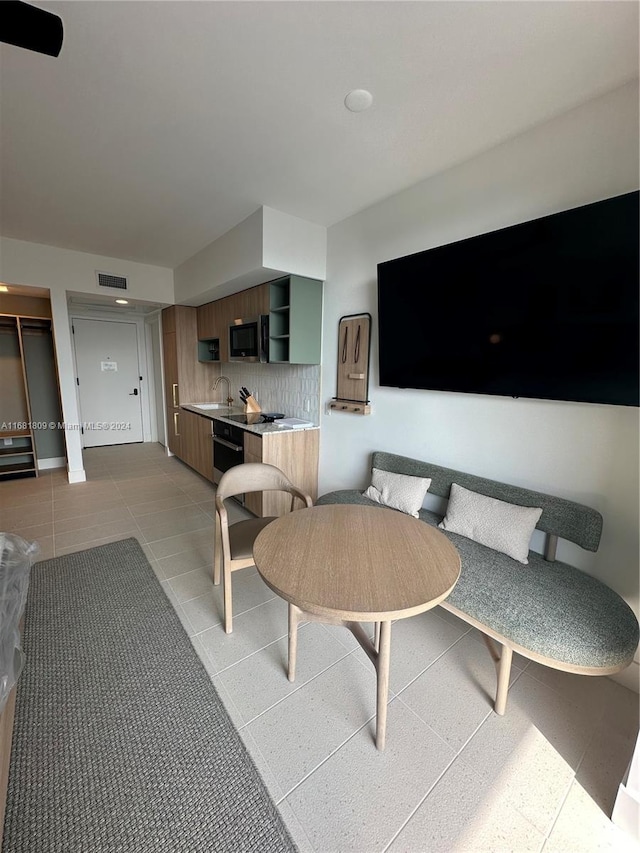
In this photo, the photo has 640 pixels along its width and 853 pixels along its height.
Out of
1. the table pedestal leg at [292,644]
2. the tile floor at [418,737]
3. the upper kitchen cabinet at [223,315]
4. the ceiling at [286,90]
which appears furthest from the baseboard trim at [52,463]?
the table pedestal leg at [292,644]

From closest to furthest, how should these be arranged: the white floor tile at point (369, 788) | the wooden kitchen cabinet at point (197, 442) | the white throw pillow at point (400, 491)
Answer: the white floor tile at point (369, 788)
the white throw pillow at point (400, 491)
the wooden kitchen cabinet at point (197, 442)

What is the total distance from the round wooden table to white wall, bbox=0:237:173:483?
3887 mm

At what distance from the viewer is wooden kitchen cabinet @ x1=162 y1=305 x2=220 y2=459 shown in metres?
4.74

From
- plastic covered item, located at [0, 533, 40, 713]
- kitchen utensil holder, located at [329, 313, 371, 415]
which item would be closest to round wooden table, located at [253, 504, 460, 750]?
plastic covered item, located at [0, 533, 40, 713]

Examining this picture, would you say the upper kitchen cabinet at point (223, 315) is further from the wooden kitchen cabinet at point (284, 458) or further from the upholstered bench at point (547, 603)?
the upholstered bench at point (547, 603)

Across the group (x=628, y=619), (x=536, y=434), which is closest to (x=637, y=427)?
(x=536, y=434)

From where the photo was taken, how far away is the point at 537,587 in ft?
5.16

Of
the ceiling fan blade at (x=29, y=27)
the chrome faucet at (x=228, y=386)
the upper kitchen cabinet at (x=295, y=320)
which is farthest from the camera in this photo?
the chrome faucet at (x=228, y=386)

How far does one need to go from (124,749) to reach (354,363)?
2.62 m

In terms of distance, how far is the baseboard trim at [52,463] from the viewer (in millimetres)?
4793

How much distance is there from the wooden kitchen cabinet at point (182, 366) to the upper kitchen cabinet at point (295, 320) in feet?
6.83

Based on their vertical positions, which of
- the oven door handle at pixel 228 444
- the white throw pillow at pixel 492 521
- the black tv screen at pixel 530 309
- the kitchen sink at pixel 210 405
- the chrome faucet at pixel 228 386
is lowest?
the white throw pillow at pixel 492 521

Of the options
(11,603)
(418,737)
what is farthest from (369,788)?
(11,603)

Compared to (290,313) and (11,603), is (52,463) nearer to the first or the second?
(11,603)
